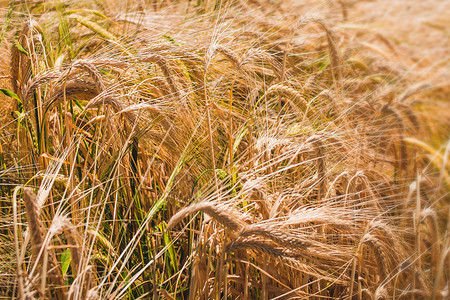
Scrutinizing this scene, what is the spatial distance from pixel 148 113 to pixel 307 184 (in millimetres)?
539

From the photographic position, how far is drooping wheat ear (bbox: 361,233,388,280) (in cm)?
98

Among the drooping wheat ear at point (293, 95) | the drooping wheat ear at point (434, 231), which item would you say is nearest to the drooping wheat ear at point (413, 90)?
Result: the drooping wheat ear at point (293, 95)

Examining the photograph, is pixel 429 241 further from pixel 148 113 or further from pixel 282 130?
pixel 148 113

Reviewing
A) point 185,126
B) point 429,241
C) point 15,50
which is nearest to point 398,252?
point 429,241

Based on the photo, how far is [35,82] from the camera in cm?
113

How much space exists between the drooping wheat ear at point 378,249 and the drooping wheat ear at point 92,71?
0.80 m

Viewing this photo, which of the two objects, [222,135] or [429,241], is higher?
[222,135]

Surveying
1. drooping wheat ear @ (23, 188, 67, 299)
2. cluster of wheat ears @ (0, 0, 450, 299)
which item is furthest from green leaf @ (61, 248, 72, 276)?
drooping wheat ear @ (23, 188, 67, 299)

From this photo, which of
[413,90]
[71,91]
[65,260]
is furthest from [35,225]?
[413,90]

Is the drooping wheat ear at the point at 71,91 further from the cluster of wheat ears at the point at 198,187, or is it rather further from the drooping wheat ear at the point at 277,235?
the drooping wheat ear at the point at 277,235

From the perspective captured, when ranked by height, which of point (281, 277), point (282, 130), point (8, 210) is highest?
point (282, 130)

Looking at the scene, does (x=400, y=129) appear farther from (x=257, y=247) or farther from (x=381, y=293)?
(x=257, y=247)

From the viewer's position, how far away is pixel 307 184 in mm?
1215

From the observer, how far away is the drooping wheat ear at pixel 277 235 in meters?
0.88
